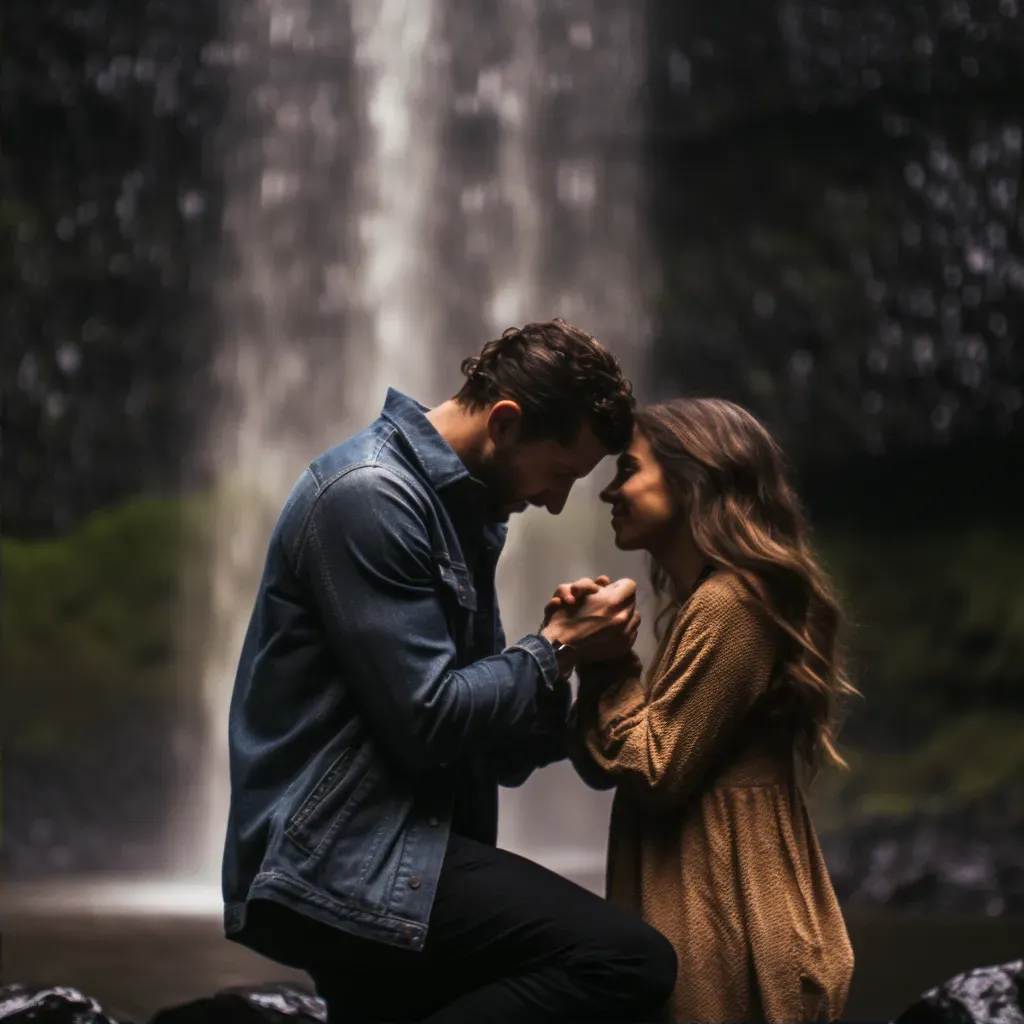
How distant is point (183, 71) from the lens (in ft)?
37.9

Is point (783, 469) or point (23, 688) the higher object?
point (23, 688)

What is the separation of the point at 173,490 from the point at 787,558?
9.46m

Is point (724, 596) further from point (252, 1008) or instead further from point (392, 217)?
point (392, 217)

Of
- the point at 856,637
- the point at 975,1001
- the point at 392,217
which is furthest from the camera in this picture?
the point at 392,217

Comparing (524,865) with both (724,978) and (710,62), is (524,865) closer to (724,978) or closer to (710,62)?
(724,978)

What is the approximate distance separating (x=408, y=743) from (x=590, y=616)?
41cm

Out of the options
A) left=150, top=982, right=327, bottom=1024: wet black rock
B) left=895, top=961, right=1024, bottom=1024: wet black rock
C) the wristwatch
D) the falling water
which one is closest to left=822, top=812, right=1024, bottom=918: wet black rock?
the falling water

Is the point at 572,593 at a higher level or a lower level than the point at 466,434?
lower

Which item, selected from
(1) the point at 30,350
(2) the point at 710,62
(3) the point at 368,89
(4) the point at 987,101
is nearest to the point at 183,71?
(3) the point at 368,89

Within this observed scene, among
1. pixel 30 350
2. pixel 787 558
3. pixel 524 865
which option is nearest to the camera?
pixel 524 865

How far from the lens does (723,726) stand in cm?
249

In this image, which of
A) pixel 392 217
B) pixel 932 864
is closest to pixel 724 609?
pixel 932 864

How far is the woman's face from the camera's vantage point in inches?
106

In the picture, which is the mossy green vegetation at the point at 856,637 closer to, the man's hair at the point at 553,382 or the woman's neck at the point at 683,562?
the woman's neck at the point at 683,562
